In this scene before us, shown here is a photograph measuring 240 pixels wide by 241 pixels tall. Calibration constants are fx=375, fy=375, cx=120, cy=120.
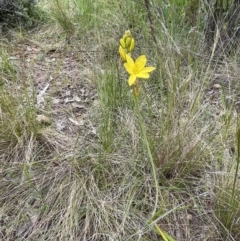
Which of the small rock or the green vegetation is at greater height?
the small rock

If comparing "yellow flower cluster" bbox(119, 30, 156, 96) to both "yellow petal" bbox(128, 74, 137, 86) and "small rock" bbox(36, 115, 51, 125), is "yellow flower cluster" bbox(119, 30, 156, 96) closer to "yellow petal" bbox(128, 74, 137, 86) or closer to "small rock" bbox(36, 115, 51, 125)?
"yellow petal" bbox(128, 74, 137, 86)

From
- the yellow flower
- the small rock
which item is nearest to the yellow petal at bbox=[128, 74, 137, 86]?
the yellow flower

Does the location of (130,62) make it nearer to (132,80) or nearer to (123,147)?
(132,80)

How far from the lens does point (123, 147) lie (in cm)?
158

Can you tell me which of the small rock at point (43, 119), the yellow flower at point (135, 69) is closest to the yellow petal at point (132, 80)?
the yellow flower at point (135, 69)

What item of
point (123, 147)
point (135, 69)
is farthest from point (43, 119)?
point (135, 69)

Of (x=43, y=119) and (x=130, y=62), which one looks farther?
(x=43, y=119)

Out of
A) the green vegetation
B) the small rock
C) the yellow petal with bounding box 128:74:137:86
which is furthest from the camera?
the small rock

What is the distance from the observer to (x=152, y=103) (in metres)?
1.81

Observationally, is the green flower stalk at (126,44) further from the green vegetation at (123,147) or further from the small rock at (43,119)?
the small rock at (43,119)

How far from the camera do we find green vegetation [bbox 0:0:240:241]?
1.32 meters

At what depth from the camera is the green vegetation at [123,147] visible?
1.32m

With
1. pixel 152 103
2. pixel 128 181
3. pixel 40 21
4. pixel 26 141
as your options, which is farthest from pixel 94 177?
pixel 40 21

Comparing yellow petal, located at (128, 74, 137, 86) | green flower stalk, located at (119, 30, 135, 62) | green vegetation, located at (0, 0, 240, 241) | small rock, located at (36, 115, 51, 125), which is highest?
green flower stalk, located at (119, 30, 135, 62)
